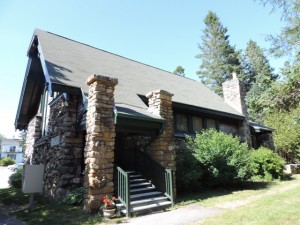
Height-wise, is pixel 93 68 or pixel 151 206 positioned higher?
pixel 93 68

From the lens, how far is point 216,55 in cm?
4209

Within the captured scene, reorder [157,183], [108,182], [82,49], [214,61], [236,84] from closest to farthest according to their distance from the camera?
1. [108,182]
2. [157,183]
3. [82,49]
4. [236,84]
5. [214,61]

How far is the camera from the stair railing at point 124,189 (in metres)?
6.44

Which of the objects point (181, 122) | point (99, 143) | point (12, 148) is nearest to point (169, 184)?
point (99, 143)

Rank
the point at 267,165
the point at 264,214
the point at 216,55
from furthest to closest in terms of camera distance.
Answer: the point at 216,55
the point at 267,165
the point at 264,214

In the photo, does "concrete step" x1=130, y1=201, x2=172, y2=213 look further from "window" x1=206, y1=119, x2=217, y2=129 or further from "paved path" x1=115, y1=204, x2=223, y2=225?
"window" x1=206, y1=119, x2=217, y2=129

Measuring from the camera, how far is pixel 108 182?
22.0ft

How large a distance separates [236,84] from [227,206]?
11.1m

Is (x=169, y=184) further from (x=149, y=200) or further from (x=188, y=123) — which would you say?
(x=188, y=123)

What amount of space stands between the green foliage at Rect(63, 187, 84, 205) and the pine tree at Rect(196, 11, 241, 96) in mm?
34317

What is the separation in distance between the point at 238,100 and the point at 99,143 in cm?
1197

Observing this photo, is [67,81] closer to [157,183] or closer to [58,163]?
[58,163]

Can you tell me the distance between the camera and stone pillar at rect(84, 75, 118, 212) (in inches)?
256

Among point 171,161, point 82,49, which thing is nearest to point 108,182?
point 171,161
